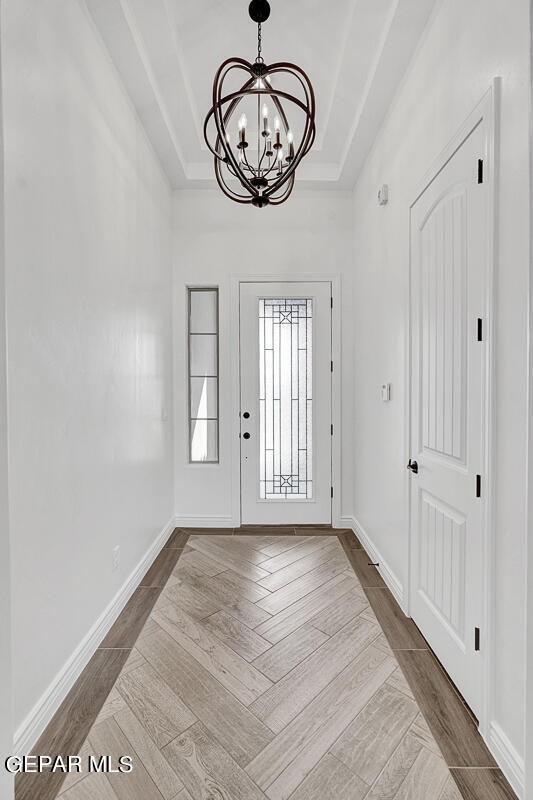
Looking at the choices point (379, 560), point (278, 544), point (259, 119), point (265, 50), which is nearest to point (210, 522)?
point (278, 544)

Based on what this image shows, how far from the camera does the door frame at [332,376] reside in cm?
395

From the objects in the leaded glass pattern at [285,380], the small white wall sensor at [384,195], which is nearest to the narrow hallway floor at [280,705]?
the leaded glass pattern at [285,380]

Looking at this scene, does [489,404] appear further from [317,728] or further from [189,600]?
[189,600]

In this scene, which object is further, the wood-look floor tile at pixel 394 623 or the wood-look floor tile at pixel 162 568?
the wood-look floor tile at pixel 162 568

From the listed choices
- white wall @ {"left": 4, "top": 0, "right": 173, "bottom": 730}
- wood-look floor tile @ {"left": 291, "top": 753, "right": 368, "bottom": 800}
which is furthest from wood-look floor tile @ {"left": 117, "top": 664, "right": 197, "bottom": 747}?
wood-look floor tile @ {"left": 291, "top": 753, "right": 368, "bottom": 800}

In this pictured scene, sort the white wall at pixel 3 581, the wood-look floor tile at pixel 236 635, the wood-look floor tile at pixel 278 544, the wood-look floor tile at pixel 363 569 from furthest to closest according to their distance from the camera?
the wood-look floor tile at pixel 278 544, the wood-look floor tile at pixel 363 569, the wood-look floor tile at pixel 236 635, the white wall at pixel 3 581

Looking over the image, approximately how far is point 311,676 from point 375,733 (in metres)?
0.38

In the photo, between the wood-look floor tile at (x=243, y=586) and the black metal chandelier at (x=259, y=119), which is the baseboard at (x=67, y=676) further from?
the black metal chandelier at (x=259, y=119)

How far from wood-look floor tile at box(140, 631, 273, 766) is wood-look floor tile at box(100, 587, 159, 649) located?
0.11 meters

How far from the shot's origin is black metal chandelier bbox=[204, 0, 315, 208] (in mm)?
1916

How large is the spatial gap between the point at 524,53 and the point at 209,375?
3116 millimetres

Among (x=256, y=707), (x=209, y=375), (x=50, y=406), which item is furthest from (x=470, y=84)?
(x=209, y=375)

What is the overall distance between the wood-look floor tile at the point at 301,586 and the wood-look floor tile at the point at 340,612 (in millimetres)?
203

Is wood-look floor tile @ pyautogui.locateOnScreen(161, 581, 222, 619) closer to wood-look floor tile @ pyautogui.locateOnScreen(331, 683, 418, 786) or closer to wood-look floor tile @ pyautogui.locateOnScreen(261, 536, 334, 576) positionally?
wood-look floor tile @ pyautogui.locateOnScreen(261, 536, 334, 576)
